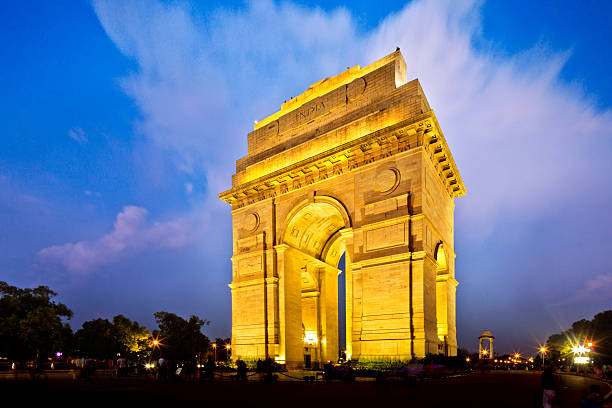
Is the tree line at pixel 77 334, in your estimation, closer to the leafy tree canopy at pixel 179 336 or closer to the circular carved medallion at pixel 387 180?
the leafy tree canopy at pixel 179 336

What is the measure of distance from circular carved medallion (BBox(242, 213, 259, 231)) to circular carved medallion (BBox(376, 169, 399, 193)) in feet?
30.1

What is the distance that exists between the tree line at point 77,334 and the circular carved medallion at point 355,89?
107 ft

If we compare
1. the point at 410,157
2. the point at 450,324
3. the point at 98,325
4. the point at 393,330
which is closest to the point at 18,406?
the point at 393,330

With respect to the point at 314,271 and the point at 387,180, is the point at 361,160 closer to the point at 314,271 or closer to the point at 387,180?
the point at 387,180

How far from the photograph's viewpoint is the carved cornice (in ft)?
67.7

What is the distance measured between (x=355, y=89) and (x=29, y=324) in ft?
111

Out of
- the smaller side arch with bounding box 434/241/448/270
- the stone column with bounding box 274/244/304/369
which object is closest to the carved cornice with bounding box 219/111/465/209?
the stone column with bounding box 274/244/304/369

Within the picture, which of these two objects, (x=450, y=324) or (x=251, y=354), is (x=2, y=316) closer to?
(x=251, y=354)

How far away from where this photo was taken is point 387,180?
21172 mm

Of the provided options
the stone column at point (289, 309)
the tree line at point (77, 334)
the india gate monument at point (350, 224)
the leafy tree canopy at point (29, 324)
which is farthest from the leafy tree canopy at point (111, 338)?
the stone column at point (289, 309)

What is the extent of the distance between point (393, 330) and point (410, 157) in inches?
351

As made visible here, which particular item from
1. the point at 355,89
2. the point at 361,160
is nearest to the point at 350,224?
the point at 361,160

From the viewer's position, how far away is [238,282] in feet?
85.7

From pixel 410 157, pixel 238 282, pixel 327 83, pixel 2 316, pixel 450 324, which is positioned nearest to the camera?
pixel 410 157
